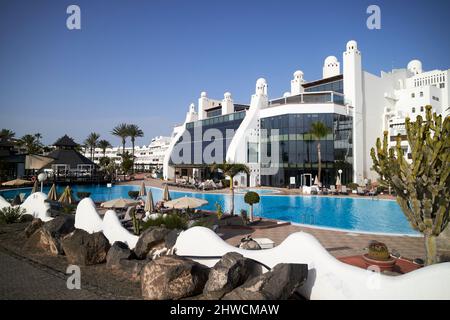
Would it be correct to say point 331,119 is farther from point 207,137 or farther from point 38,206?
point 38,206

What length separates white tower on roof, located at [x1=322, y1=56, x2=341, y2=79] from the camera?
1754 inches

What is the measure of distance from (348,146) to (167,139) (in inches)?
2812

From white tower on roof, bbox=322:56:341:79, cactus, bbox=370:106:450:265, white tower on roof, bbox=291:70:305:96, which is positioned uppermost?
white tower on roof, bbox=322:56:341:79

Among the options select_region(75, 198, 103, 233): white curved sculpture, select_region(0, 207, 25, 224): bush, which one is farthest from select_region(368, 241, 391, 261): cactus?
select_region(0, 207, 25, 224): bush

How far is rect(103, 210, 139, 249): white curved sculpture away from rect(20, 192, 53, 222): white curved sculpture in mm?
5161

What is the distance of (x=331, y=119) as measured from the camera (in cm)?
3569

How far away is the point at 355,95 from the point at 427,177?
3378 cm

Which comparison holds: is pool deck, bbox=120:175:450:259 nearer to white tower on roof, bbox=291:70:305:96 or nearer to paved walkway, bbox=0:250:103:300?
paved walkway, bbox=0:250:103:300

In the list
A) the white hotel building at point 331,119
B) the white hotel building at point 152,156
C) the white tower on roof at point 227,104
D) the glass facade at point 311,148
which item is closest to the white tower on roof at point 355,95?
the white hotel building at point 331,119

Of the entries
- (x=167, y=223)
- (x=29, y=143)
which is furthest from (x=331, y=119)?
(x=29, y=143)
